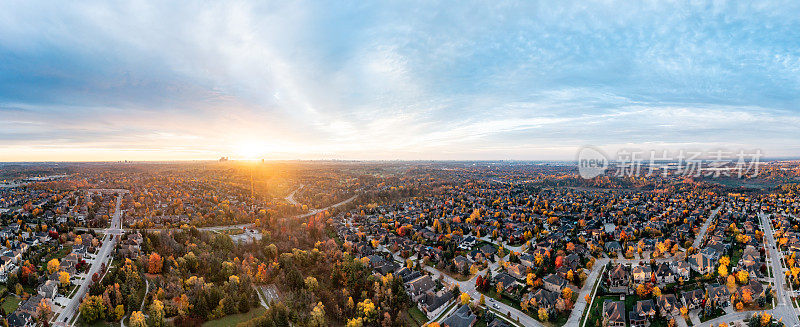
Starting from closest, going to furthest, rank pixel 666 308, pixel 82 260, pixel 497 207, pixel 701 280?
1. pixel 666 308
2. pixel 701 280
3. pixel 82 260
4. pixel 497 207

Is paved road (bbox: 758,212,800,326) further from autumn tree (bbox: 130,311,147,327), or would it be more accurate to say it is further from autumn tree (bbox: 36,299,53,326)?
Answer: autumn tree (bbox: 36,299,53,326)

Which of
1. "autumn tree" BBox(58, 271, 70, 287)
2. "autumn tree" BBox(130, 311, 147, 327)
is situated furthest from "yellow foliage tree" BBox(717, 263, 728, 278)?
"autumn tree" BBox(58, 271, 70, 287)

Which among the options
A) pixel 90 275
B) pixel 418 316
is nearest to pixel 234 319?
pixel 418 316

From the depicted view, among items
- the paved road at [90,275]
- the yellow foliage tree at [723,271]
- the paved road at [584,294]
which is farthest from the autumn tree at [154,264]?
the yellow foliage tree at [723,271]

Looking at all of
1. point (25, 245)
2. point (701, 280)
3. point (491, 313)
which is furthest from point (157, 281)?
point (701, 280)

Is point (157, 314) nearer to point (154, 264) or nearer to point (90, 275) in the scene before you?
point (154, 264)

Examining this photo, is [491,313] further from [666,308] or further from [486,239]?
[486,239]
